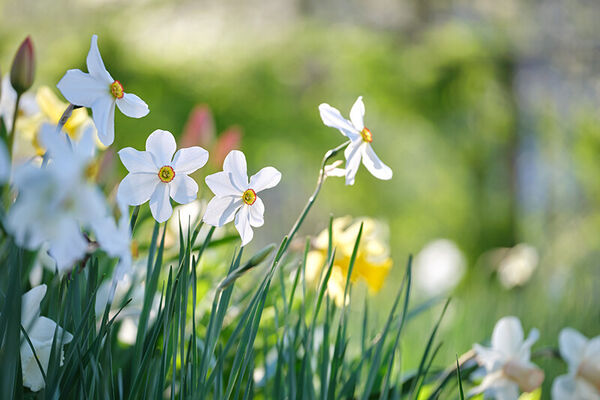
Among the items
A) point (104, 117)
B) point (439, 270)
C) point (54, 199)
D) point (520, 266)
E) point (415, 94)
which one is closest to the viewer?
point (54, 199)

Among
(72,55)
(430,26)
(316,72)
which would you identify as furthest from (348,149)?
(316,72)

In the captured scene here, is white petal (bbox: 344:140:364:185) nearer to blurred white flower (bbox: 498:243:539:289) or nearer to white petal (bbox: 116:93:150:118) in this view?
white petal (bbox: 116:93:150:118)

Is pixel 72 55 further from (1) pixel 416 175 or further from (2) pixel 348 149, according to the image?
(2) pixel 348 149

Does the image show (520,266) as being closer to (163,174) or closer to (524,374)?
(524,374)

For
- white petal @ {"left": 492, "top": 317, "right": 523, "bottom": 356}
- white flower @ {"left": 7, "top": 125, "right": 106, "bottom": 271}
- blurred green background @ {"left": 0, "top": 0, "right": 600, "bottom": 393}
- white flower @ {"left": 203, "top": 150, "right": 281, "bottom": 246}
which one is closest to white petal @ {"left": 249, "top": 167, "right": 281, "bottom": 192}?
white flower @ {"left": 203, "top": 150, "right": 281, "bottom": 246}

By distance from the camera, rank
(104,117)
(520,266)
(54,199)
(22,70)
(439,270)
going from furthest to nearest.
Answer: (439,270), (520,266), (22,70), (104,117), (54,199)

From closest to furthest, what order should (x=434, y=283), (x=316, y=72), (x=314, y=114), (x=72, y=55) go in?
(x=434, y=283)
(x=72, y=55)
(x=314, y=114)
(x=316, y=72)

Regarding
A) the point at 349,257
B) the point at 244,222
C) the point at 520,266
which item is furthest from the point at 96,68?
the point at 520,266
